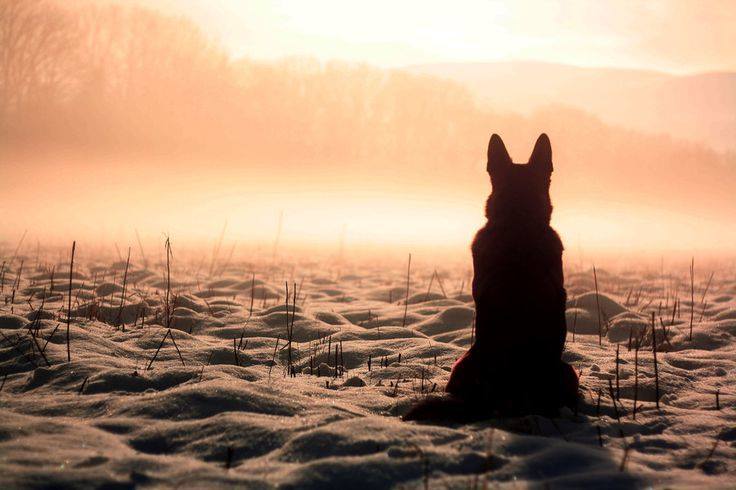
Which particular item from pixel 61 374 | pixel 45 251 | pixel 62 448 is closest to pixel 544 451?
pixel 62 448

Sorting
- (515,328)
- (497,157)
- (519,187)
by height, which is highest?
(497,157)

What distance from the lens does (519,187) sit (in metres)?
3.37

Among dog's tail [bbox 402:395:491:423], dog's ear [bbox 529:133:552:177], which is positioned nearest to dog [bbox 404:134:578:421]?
dog's tail [bbox 402:395:491:423]

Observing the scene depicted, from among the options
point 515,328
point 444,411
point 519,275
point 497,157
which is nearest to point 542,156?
point 497,157

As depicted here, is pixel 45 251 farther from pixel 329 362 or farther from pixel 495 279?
pixel 495 279

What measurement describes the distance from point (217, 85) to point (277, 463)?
29.2 meters

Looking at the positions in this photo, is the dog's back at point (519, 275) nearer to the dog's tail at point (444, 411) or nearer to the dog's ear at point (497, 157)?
the dog's ear at point (497, 157)

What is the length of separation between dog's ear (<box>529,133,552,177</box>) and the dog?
0.20 meters

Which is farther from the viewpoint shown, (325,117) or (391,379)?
(325,117)

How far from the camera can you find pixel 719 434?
8.80 feet

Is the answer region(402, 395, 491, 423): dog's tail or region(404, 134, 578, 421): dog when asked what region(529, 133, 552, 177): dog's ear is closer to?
region(404, 134, 578, 421): dog

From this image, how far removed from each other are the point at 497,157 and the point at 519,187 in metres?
0.26

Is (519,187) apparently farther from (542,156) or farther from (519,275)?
(519,275)

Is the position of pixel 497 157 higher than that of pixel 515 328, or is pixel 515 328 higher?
pixel 497 157
